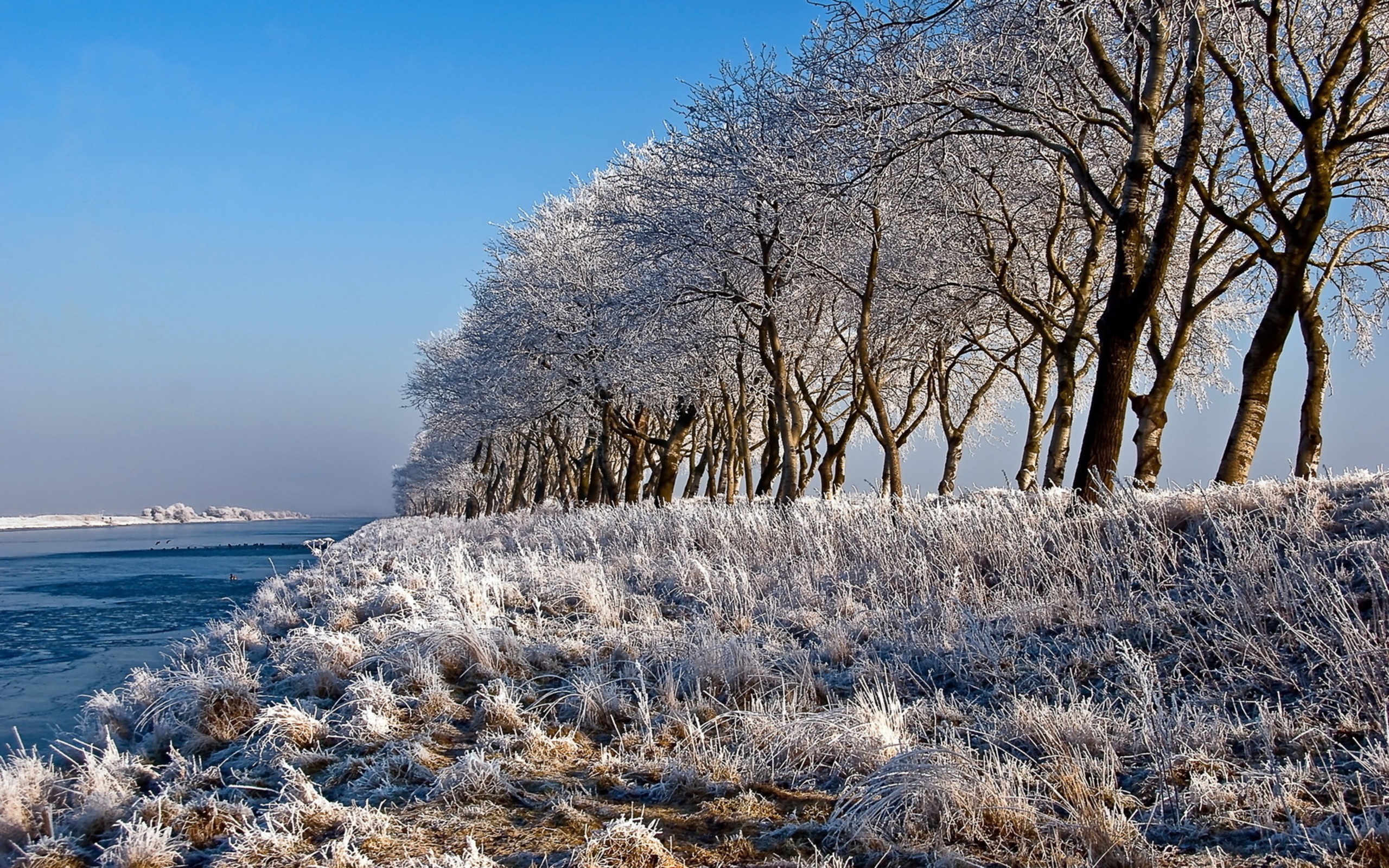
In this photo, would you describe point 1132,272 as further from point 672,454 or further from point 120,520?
point 120,520

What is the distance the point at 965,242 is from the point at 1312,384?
6744mm

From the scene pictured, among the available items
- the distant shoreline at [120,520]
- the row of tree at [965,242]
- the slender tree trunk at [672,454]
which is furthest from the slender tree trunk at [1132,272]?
the distant shoreline at [120,520]

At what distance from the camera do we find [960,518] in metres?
9.14

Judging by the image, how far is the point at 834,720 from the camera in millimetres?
4602

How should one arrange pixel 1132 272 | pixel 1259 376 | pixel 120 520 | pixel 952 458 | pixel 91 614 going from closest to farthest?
pixel 1132 272
pixel 1259 376
pixel 91 614
pixel 952 458
pixel 120 520

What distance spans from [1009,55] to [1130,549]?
7018 millimetres

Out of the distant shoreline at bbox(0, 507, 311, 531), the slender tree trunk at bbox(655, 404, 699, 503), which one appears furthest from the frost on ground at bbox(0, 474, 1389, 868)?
the distant shoreline at bbox(0, 507, 311, 531)

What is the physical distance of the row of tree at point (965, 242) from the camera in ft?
34.9

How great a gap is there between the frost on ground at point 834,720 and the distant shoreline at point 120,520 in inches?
5228

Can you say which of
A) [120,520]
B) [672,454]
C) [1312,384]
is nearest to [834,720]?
[1312,384]

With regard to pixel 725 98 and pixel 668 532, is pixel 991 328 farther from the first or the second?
pixel 668 532

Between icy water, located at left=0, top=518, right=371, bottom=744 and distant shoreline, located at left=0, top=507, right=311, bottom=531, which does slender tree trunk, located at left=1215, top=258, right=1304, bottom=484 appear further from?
distant shoreline, located at left=0, top=507, right=311, bottom=531

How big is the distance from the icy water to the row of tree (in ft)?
33.4

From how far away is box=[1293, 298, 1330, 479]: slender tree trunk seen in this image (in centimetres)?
1355
